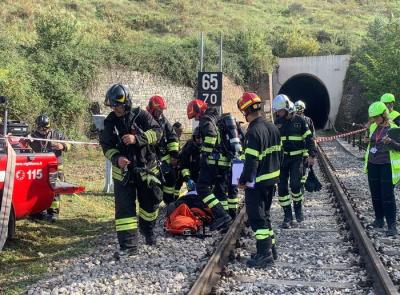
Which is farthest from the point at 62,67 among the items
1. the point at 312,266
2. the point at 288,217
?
the point at 312,266

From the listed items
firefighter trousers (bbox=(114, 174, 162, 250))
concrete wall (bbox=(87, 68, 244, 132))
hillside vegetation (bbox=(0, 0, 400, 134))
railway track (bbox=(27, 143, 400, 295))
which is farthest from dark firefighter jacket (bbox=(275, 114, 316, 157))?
concrete wall (bbox=(87, 68, 244, 132))

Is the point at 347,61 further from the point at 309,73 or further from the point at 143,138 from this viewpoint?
the point at 143,138

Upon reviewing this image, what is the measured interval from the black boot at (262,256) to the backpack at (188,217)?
138 cm

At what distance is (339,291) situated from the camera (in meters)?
5.03

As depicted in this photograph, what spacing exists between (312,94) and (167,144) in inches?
1253

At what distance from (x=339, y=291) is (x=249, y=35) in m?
29.0

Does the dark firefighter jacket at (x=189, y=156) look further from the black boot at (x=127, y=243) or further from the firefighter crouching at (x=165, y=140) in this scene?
the black boot at (x=127, y=243)

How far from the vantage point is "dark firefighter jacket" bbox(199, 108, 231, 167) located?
7.37 m

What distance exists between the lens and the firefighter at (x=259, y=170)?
5.90 metres

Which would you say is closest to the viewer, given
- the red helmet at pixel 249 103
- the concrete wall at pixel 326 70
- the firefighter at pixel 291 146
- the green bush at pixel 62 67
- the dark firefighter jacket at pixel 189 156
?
the red helmet at pixel 249 103

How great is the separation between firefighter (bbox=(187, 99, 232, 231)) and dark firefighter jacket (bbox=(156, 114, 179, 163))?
0.48 meters

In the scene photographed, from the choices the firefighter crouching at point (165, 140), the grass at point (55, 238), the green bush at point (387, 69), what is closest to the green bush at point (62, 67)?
the grass at point (55, 238)

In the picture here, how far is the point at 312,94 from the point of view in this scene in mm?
38188

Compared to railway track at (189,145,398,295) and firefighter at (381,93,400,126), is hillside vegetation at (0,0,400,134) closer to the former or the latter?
railway track at (189,145,398,295)
